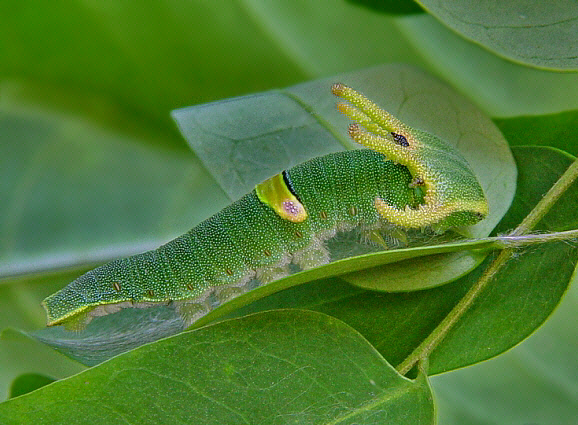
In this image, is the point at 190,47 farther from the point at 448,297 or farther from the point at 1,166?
the point at 448,297

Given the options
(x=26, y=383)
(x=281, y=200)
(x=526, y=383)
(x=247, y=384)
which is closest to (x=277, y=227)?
(x=281, y=200)

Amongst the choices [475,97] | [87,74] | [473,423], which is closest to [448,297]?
[473,423]

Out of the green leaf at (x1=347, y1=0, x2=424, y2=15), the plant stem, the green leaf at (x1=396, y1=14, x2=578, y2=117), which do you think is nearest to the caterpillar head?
the plant stem

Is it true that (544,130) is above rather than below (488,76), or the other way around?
above

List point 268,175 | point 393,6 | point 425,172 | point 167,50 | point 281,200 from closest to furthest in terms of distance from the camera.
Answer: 1. point 425,172
2. point 281,200
3. point 268,175
4. point 393,6
5. point 167,50

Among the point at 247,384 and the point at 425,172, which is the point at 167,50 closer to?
the point at 425,172

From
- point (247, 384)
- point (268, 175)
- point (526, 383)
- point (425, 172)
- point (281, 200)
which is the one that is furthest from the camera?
point (526, 383)
